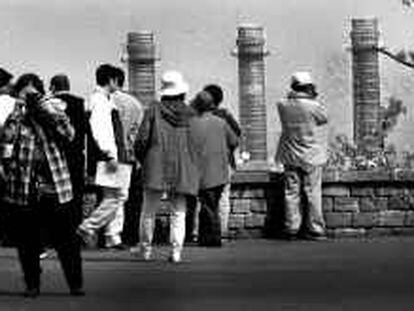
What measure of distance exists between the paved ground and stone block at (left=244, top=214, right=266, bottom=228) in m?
0.58

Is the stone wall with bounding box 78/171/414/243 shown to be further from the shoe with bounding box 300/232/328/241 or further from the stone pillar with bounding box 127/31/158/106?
the stone pillar with bounding box 127/31/158/106

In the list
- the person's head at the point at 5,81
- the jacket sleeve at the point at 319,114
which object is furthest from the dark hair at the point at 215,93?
the person's head at the point at 5,81

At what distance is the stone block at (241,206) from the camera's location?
19.5 metres

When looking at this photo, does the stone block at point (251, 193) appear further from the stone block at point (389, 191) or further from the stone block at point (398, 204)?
the stone block at point (398, 204)

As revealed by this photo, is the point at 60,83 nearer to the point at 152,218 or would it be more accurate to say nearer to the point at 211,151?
the point at 152,218

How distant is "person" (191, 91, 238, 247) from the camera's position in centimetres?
1809

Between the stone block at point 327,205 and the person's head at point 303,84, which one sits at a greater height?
the person's head at point 303,84

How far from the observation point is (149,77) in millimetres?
29688

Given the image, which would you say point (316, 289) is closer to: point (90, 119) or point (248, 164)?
point (90, 119)

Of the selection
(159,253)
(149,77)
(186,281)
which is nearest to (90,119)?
(159,253)

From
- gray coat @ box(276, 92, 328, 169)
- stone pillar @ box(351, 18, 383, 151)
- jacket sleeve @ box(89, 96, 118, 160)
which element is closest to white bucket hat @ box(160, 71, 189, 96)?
jacket sleeve @ box(89, 96, 118, 160)

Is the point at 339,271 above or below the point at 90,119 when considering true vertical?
below

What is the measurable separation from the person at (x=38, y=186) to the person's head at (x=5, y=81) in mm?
3607

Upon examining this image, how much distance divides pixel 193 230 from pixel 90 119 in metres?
2.23
